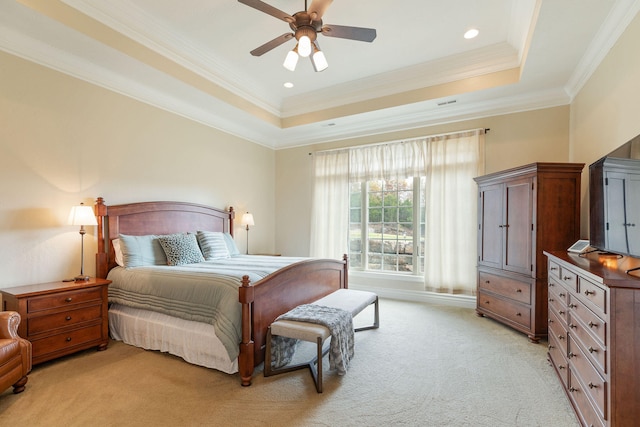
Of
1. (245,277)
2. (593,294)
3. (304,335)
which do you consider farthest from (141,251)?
(593,294)

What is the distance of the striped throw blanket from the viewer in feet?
7.72

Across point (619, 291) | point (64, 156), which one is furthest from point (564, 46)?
point (64, 156)

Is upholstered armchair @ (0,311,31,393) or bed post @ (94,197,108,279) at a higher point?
bed post @ (94,197,108,279)

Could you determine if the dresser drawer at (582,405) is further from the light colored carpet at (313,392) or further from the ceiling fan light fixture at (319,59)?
the ceiling fan light fixture at (319,59)

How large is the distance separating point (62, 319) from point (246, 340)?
1.69 m

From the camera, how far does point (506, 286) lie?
345 cm

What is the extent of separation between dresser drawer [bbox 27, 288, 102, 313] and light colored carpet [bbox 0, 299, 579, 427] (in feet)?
1.70

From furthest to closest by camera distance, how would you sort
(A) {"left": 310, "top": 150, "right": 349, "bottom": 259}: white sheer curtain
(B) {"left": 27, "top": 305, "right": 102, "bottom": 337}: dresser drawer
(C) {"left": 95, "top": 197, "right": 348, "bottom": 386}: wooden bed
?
(A) {"left": 310, "top": 150, "right": 349, "bottom": 259}: white sheer curtain
(B) {"left": 27, "top": 305, "right": 102, "bottom": 337}: dresser drawer
(C) {"left": 95, "top": 197, "right": 348, "bottom": 386}: wooden bed

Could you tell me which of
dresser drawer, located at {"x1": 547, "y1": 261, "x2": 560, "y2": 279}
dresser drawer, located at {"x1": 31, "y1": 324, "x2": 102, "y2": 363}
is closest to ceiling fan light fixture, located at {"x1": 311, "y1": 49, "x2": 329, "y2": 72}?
dresser drawer, located at {"x1": 547, "y1": 261, "x2": 560, "y2": 279}

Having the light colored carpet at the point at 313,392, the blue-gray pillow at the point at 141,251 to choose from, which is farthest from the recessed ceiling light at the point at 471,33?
the blue-gray pillow at the point at 141,251

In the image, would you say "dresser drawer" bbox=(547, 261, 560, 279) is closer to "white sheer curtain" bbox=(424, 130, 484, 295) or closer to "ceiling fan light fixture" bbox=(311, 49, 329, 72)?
"white sheer curtain" bbox=(424, 130, 484, 295)

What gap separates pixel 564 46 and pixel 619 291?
251cm

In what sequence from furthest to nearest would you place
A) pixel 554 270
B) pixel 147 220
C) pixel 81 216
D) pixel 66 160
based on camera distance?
pixel 147 220 < pixel 66 160 < pixel 81 216 < pixel 554 270

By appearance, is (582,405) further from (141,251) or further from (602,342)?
(141,251)
